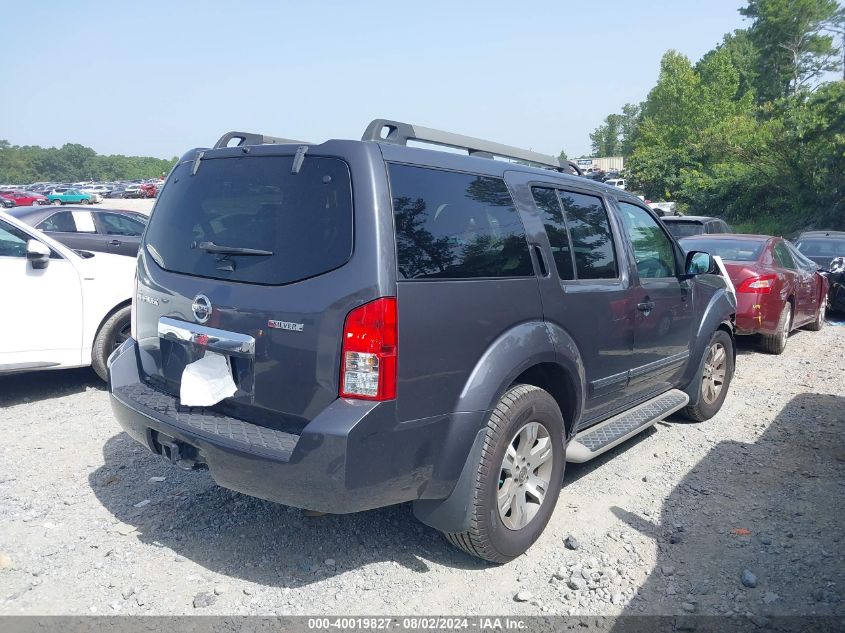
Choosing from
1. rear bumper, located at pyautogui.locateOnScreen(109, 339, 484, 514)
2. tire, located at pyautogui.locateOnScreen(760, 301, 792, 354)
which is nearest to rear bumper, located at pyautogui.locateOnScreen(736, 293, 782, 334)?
tire, located at pyautogui.locateOnScreen(760, 301, 792, 354)

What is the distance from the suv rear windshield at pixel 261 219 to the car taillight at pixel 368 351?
26cm

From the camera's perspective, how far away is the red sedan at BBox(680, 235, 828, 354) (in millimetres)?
8047

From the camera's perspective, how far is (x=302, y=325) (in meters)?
2.88

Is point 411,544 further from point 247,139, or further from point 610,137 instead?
point 610,137

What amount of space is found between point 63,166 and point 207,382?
14861 centimetres

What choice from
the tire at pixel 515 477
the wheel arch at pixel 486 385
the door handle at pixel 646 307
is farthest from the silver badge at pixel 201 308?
the door handle at pixel 646 307

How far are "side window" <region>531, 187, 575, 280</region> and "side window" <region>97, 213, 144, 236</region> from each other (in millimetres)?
9954

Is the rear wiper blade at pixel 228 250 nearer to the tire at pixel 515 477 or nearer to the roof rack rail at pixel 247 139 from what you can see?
the roof rack rail at pixel 247 139

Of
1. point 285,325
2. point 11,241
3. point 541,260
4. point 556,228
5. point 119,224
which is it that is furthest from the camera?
point 119,224

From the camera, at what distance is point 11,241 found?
5.88m

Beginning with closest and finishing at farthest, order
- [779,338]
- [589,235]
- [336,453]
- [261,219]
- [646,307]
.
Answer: [336,453] → [261,219] → [589,235] → [646,307] → [779,338]

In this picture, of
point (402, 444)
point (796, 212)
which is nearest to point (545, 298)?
point (402, 444)

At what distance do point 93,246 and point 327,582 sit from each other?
9.46m

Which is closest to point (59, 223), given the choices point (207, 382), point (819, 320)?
point (207, 382)
